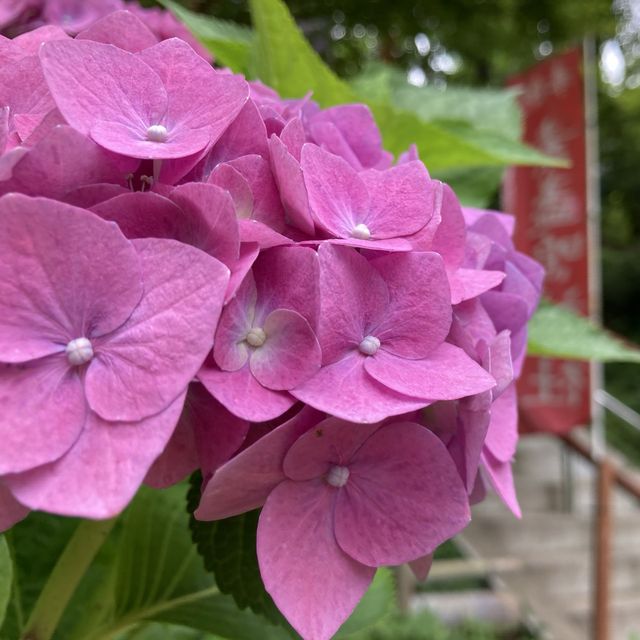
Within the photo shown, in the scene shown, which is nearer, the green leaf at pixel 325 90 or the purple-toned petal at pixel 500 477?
the purple-toned petal at pixel 500 477

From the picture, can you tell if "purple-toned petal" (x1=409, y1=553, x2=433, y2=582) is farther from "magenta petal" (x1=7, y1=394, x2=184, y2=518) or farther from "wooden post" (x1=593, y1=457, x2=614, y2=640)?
"wooden post" (x1=593, y1=457, x2=614, y2=640)

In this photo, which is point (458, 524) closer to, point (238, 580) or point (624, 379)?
point (238, 580)

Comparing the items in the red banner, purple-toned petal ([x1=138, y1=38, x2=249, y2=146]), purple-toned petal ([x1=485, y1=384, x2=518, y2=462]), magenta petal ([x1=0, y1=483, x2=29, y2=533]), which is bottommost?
the red banner

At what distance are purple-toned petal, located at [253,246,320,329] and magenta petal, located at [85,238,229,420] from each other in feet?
0.10

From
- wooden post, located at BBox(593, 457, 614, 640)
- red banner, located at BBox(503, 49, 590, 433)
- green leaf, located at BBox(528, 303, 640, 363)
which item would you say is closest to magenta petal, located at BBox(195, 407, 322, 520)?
green leaf, located at BBox(528, 303, 640, 363)

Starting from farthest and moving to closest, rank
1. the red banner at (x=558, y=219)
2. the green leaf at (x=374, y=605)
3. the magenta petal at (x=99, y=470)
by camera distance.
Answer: the red banner at (x=558, y=219)
the green leaf at (x=374, y=605)
the magenta petal at (x=99, y=470)

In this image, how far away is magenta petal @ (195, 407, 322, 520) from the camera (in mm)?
212

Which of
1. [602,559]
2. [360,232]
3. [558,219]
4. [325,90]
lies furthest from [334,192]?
[602,559]

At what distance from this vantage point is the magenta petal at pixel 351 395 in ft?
0.68

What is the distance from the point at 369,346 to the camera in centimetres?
23

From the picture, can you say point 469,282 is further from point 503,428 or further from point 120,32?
point 120,32

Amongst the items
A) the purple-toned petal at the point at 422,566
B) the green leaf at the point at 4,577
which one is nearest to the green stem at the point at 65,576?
the green leaf at the point at 4,577

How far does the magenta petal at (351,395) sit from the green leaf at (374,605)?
0.67 ft

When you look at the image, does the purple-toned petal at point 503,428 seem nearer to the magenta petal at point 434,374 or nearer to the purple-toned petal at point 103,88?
the magenta petal at point 434,374
